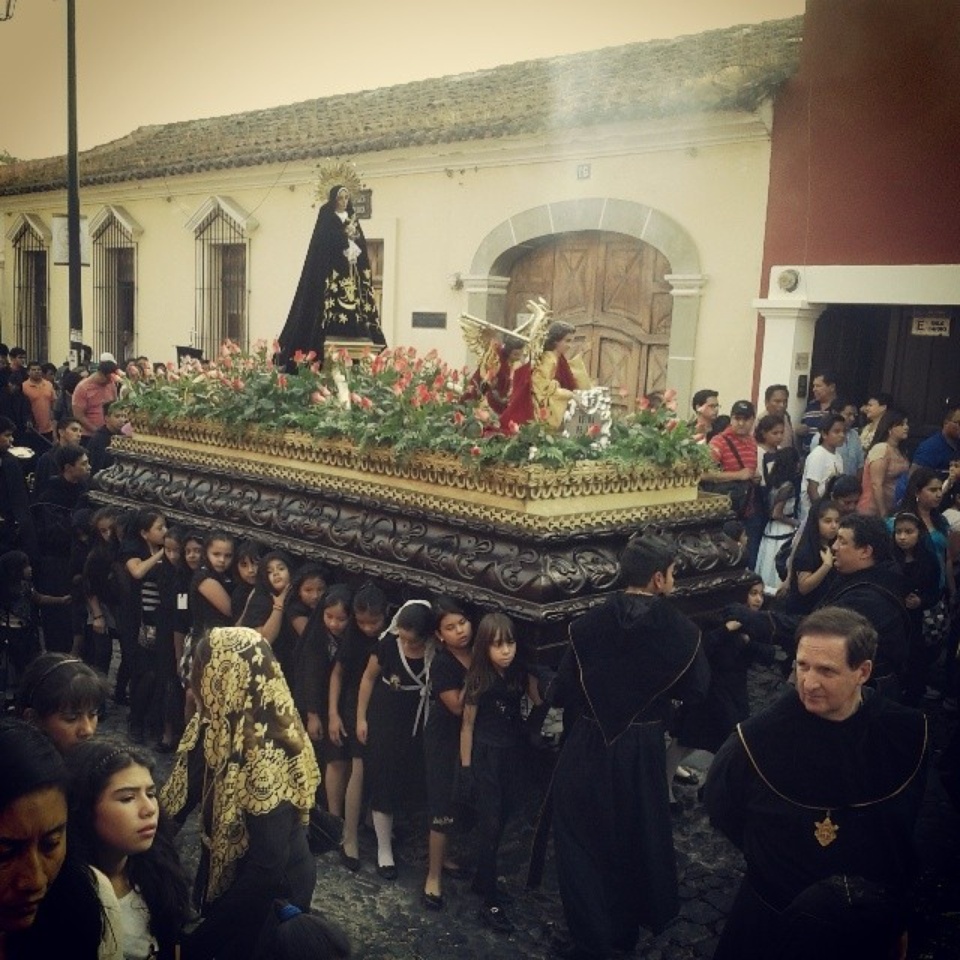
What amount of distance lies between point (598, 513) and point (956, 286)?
523 centimetres

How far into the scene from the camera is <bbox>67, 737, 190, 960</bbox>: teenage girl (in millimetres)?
2703

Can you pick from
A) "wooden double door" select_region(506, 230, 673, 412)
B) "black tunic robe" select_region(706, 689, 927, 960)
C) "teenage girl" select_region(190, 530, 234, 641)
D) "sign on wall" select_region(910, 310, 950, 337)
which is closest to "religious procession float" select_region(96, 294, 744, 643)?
"teenage girl" select_region(190, 530, 234, 641)

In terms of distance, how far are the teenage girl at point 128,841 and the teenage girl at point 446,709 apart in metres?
1.76

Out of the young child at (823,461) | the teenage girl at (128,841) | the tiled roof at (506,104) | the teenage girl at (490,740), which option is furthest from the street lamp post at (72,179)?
the teenage girl at (128,841)

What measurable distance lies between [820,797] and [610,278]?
9.16 meters

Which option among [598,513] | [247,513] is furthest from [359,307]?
[598,513]

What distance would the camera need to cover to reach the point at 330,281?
24.6 ft

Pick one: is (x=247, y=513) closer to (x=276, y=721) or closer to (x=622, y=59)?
(x=276, y=721)

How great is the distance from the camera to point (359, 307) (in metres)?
7.62

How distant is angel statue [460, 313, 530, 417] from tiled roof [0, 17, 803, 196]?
491 cm

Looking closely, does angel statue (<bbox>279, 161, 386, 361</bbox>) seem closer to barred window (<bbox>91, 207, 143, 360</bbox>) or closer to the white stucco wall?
the white stucco wall

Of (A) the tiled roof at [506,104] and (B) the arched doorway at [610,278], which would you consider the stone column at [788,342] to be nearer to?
(B) the arched doorway at [610,278]

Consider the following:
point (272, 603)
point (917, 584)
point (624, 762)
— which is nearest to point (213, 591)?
point (272, 603)

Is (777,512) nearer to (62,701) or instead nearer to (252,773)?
(252,773)
